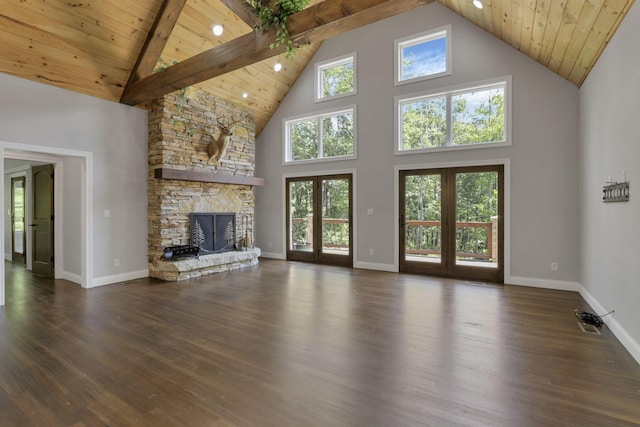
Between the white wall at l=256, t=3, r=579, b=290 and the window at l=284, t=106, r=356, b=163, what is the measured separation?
208 millimetres

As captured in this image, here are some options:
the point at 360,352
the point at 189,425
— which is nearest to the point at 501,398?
the point at 360,352

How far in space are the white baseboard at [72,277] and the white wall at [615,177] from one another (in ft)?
23.1

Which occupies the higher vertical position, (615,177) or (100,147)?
(100,147)

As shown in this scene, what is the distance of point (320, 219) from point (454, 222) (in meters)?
2.92

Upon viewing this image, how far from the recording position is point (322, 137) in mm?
7281

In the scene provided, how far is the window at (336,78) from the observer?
6.86 m

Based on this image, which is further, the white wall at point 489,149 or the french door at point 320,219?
the french door at point 320,219

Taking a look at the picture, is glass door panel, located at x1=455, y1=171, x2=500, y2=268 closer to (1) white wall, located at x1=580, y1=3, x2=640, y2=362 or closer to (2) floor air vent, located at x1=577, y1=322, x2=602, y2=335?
(1) white wall, located at x1=580, y1=3, x2=640, y2=362

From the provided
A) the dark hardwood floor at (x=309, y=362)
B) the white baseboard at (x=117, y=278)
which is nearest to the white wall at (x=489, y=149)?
the dark hardwood floor at (x=309, y=362)

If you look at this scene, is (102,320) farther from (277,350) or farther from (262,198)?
(262,198)

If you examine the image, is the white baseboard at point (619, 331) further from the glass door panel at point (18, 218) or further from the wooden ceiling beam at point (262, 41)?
the glass door panel at point (18, 218)

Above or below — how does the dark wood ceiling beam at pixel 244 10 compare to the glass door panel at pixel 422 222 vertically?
Answer: above

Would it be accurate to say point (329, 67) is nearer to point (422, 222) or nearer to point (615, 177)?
point (422, 222)

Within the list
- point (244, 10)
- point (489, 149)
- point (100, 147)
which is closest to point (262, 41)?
point (244, 10)
